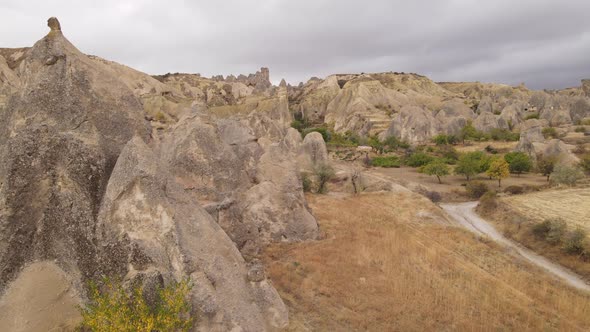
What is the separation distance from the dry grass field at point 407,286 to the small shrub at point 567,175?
17274 millimetres

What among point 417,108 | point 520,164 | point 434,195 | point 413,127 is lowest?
point 434,195

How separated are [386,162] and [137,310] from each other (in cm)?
4168

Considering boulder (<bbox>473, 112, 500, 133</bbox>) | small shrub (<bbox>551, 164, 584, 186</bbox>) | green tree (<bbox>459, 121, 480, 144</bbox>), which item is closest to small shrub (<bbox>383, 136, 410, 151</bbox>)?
green tree (<bbox>459, 121, 480, 144</bbox>)

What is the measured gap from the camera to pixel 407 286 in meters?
10.8

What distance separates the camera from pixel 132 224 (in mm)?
6988

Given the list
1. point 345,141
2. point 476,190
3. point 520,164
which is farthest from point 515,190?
point 345,141

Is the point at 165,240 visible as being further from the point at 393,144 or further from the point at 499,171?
the point at 393,144

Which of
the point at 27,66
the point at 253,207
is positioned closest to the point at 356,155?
the point at 253,207

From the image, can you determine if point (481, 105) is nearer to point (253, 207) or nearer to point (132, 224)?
point (253, 207)

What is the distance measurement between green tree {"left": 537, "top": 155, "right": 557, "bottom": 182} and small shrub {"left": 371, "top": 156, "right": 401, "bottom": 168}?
13492mm

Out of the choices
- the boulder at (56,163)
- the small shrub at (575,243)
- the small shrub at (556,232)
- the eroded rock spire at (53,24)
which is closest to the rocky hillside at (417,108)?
the small shrub at (556,232)

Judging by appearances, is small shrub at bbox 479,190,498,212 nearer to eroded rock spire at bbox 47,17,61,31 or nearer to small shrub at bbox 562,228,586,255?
small shrub at bbox 562,228,586,255

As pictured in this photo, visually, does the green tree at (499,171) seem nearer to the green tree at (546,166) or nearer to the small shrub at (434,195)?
the green tree at (546,166)

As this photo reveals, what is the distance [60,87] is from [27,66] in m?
1.03
